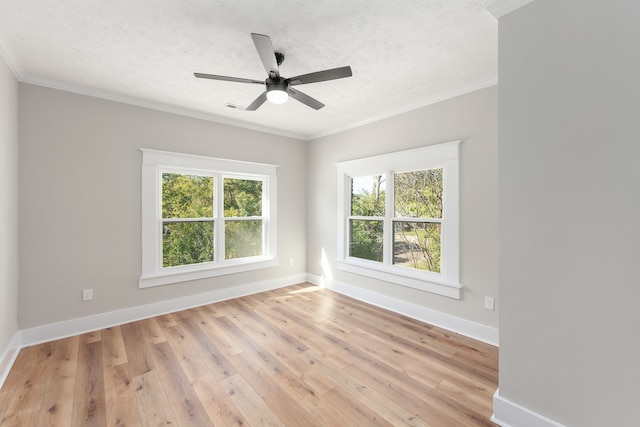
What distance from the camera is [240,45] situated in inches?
87.2

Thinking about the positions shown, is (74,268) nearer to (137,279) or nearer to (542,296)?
(137,279)

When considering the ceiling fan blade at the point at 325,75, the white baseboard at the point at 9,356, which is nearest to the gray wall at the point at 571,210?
the ceiling fan blade at the point at 325,75

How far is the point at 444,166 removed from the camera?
3.16 metres

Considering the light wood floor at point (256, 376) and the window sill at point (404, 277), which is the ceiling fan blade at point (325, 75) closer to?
the light wood floor at point (256, 376)

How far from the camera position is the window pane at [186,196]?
11.9 feet

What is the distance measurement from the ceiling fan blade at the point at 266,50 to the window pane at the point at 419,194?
225 cm

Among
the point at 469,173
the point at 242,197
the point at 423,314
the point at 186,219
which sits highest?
the point at 469,173

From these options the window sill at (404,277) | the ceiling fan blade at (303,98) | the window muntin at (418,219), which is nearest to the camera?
the ceiling fan blade at (303,98)

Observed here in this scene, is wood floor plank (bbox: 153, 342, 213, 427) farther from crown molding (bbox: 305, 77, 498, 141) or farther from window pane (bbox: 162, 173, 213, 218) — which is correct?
crown molding (bbox: 305, 77, 498, 141)

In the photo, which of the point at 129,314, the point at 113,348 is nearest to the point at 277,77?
the point at 113,348

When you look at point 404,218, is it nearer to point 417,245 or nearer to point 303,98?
point 417,245

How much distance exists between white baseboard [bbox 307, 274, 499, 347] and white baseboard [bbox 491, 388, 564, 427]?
3.77 ft

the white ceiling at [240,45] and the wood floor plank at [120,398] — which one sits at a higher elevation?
the white ceiling at [240,45]

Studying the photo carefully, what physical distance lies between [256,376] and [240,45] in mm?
2749
